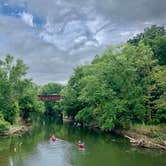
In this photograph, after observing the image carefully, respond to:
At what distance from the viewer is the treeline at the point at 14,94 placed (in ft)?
186

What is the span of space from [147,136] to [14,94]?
34.0 metres

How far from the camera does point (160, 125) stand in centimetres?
4412

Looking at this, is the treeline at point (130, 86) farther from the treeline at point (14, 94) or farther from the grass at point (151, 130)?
the treeline at point (14, 94)

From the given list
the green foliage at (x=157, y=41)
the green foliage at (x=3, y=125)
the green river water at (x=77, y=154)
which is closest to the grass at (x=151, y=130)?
the green river water at (x=77, y=154)

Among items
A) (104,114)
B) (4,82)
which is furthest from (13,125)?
(104,114)

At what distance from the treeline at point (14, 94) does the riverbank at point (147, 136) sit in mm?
21909

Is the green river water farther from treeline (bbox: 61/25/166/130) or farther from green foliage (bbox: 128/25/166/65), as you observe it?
green foliage (bbox: 128/25/166/65)

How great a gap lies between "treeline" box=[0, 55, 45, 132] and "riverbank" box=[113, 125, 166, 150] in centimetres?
2191

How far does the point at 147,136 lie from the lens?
135 ft

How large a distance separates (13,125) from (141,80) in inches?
1121

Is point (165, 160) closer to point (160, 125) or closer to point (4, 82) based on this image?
point (160, 125)

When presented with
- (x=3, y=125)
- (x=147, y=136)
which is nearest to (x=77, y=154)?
(x=147, y=136)

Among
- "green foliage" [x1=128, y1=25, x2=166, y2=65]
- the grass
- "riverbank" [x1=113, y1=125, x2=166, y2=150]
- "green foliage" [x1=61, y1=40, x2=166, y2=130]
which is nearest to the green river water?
"riverbank" [x1=113, y1=125, x2=166, y2=150]

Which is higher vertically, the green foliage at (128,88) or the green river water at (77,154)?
the green foliage at (128,88)
